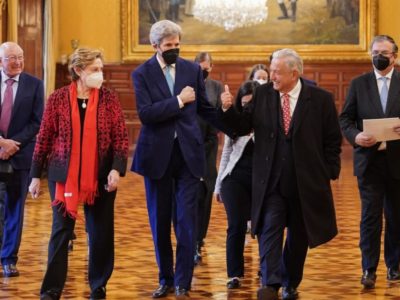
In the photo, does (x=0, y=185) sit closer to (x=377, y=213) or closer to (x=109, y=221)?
(x=109, y=221)

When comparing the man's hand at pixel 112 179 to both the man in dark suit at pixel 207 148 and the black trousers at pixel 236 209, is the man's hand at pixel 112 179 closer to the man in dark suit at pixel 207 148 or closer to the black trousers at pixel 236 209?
the black trousers at pixel 236 209

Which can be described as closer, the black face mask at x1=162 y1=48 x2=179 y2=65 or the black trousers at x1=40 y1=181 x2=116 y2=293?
the black trousers at x1=40 y1=181 x2=116 y2=293

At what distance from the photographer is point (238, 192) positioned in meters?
7.42

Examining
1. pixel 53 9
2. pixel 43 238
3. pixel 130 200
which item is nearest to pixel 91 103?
pixel 43 238

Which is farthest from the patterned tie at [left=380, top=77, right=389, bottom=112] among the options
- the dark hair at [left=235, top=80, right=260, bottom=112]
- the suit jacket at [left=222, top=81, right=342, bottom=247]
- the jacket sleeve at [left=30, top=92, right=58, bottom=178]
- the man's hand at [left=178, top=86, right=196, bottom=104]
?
the jacket sleeve at [left=30, top=92, right=58, bottom=178]

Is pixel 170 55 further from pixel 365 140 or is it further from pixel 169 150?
pixel 365 140

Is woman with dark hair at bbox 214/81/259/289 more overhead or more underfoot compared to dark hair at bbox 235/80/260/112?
more underfoot

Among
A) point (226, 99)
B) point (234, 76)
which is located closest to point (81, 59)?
point (226, 99)

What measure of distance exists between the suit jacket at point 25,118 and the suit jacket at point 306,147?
1942 mm

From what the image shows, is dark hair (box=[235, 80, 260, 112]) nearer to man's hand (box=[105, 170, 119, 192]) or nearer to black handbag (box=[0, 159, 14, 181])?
man's hand (box=[105, 170, 119, 192])

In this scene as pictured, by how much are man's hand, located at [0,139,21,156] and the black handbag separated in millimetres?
79

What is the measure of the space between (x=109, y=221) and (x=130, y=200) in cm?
722

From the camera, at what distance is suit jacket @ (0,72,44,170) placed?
26.3 feet

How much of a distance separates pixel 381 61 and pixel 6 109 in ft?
9.96
